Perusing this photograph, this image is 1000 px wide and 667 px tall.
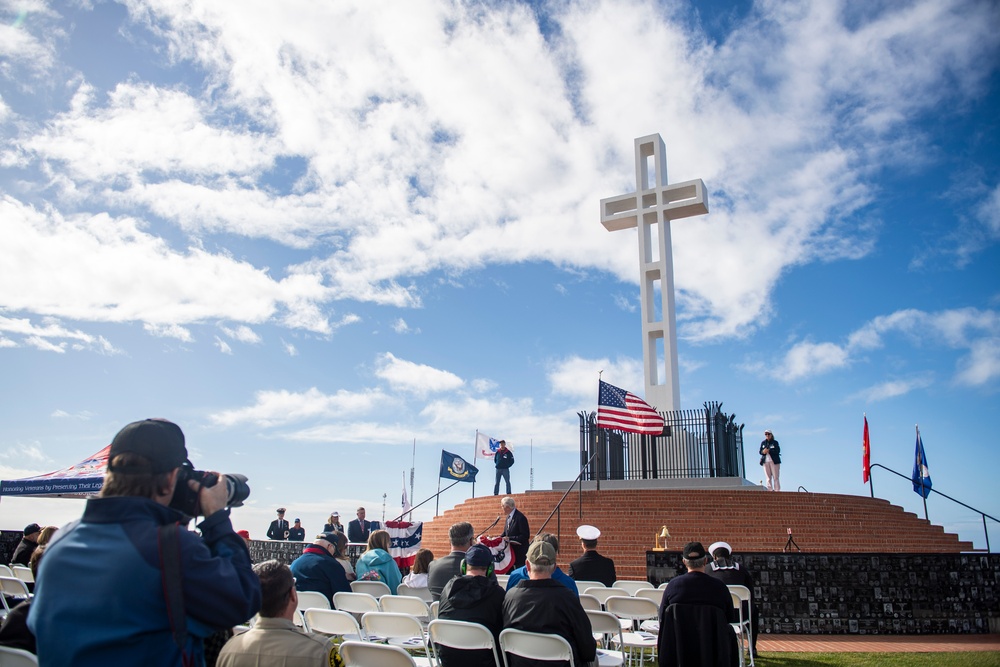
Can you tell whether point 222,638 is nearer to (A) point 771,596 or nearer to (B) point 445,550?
(A) point 771,596

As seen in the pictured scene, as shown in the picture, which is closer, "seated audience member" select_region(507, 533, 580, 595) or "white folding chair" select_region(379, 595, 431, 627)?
"seated audience member" select_region(507, 533, 580, 595)

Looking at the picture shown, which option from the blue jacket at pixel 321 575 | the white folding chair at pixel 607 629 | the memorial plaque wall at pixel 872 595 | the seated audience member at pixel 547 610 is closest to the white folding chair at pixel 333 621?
the seated audience member at pixel 547 610

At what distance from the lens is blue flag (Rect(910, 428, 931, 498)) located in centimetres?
1698

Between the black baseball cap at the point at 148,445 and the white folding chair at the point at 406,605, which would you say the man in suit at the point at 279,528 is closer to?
the white folding chair at the point at 406,605

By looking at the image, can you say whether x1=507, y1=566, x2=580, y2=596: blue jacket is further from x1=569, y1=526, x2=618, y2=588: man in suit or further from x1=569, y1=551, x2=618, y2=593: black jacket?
x1=569, y1=551, x2=618, y2=593: black jacket

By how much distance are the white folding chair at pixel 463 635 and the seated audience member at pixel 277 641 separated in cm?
155

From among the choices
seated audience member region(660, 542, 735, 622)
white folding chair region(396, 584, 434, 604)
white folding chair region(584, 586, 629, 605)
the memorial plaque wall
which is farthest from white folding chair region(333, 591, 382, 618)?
the memorial plaque wall

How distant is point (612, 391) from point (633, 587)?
7979 mm

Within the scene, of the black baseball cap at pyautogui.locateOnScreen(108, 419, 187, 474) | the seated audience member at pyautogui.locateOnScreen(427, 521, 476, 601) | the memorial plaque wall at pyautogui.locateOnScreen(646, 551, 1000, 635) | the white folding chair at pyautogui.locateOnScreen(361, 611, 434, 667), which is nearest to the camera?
the black baseball cap at pyautogui.locateOnScreen(108, 419, 187, 474)

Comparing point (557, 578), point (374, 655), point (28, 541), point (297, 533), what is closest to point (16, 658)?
point (374, 655)

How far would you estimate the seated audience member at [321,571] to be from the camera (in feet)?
20.9

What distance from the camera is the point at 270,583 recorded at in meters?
2.95

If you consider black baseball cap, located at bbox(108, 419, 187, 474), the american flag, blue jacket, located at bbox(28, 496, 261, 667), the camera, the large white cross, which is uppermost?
the large white cross

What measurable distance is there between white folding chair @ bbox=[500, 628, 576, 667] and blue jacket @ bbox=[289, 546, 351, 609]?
254 cm
